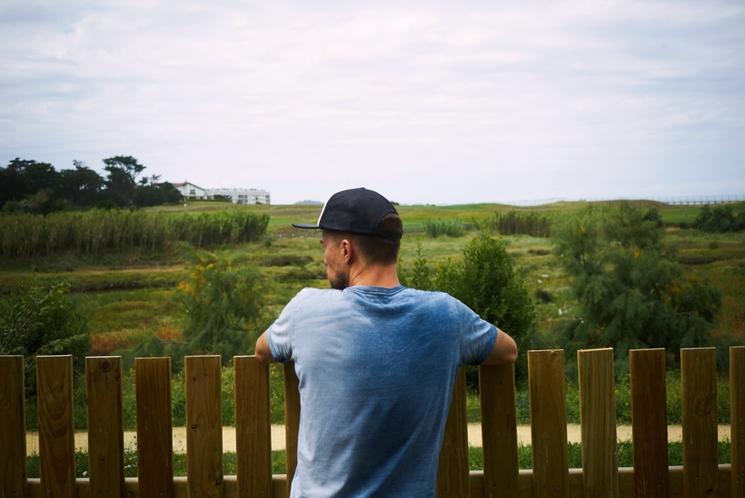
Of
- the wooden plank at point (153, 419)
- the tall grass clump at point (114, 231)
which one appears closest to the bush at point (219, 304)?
the tall grass clump at point (114, 231)

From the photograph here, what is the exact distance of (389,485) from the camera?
6.44 ft

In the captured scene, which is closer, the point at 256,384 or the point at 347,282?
the point at 347,282

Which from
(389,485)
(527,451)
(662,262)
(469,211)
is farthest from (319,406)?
(469,211)

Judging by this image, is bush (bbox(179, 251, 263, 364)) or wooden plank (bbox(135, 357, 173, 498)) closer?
wooden plank (bbox(135, 357, 173, 498))

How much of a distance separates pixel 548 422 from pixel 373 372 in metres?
0.73


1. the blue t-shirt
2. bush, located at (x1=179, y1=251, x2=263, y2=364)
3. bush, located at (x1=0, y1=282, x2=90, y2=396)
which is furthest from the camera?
bush, located at (x1=179, y1=251, x2=263, y2=364)

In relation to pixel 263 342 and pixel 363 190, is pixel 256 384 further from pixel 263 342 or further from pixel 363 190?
pixel 363 190

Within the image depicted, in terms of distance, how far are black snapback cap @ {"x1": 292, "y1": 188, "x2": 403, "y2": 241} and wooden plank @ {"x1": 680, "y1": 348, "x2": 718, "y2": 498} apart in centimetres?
107

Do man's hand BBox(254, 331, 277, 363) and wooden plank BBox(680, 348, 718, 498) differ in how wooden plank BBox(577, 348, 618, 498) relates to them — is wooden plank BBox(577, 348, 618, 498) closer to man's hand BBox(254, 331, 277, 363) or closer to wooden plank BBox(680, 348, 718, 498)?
wooden plank BBox(680, 348, 718, 498)

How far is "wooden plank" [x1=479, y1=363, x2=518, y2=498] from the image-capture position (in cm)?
231

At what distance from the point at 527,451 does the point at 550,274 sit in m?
5.74

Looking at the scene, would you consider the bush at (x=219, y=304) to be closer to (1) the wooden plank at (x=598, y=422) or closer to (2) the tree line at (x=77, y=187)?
(2) the tree line at (x=77, y=187)

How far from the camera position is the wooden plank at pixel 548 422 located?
7.70ft

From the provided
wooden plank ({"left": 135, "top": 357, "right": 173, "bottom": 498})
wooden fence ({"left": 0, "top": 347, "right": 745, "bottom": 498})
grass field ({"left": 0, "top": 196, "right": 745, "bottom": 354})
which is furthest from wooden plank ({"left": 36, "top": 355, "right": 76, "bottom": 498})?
grass field ({"left": 0, "top": 196, "right": 745, "bottom": 354})
